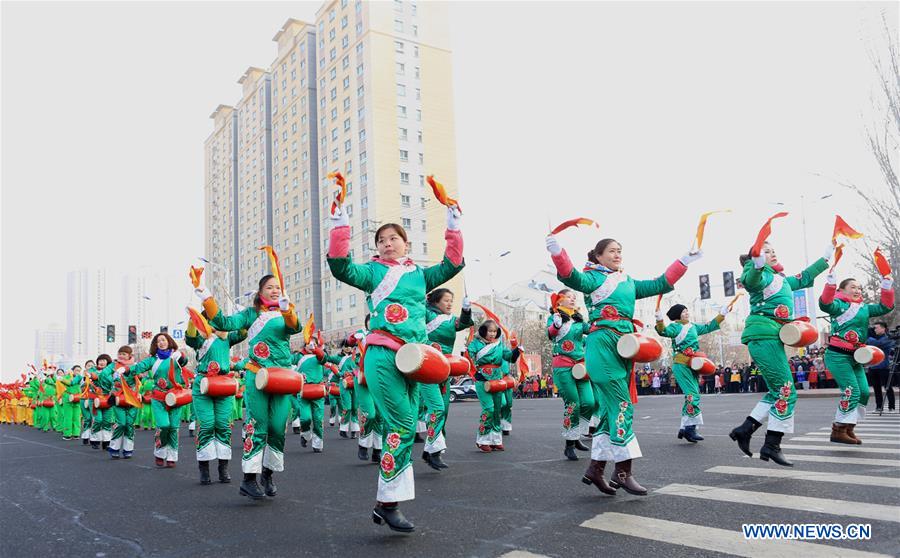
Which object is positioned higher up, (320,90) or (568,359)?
(320,90)

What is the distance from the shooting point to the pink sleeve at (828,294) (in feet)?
28.4

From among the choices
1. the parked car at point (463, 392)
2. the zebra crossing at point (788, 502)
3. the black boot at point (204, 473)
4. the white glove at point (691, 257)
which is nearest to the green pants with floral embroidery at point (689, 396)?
the zebra crossing at point (788, 502)

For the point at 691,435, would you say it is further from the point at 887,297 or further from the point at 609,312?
the point at 609,312

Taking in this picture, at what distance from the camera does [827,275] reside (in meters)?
8.50

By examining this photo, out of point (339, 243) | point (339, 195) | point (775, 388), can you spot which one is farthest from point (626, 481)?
point (339, 195)

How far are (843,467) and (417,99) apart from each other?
63289 millimetres

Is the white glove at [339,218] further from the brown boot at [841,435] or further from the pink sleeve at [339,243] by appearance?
the brown boot at [841,435]

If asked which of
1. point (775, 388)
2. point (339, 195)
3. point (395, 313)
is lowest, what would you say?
point (775, 388)

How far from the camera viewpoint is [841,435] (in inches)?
334

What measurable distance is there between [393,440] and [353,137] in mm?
63519

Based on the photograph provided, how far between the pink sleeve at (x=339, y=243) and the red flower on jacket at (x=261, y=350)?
2546mm

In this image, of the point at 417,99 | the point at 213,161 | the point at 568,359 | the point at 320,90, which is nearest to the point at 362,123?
the point at 417,99

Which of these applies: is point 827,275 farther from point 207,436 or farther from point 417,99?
point 417,99

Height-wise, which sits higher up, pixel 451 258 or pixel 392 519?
pixel 451 258
